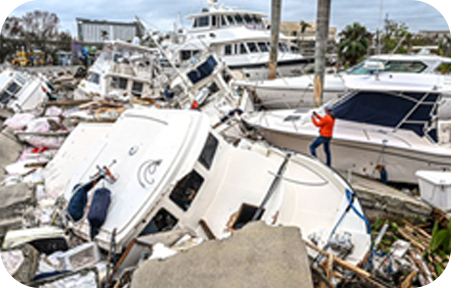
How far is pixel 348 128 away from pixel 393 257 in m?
3.56

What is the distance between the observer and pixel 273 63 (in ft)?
41.7

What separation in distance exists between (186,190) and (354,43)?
21706 millimetres

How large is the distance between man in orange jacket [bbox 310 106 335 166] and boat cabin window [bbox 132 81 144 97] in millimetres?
8620

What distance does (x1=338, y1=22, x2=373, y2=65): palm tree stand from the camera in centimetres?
2256

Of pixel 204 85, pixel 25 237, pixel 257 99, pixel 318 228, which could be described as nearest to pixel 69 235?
pixel 25 237

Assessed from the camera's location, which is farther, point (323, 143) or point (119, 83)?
point (119, 83)

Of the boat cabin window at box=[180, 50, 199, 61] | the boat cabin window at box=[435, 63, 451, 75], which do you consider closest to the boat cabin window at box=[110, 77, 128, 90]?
the boat cabin window at box=[180, 50, 199, 61]

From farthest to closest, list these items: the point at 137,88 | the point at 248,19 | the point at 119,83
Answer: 1. the point at 248,19
2. the point at 137,88
3. the point at 119,83

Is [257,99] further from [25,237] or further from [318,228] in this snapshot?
[25,237]

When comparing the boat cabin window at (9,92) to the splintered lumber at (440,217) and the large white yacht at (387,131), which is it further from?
the splintered lumber at (440,217)

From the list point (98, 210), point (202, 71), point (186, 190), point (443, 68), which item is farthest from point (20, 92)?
point (443, 68)

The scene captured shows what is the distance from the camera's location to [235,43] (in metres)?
17.4

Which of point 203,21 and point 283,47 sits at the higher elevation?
point 203,21

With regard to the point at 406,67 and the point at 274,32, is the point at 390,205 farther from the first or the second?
the point at 274,32
